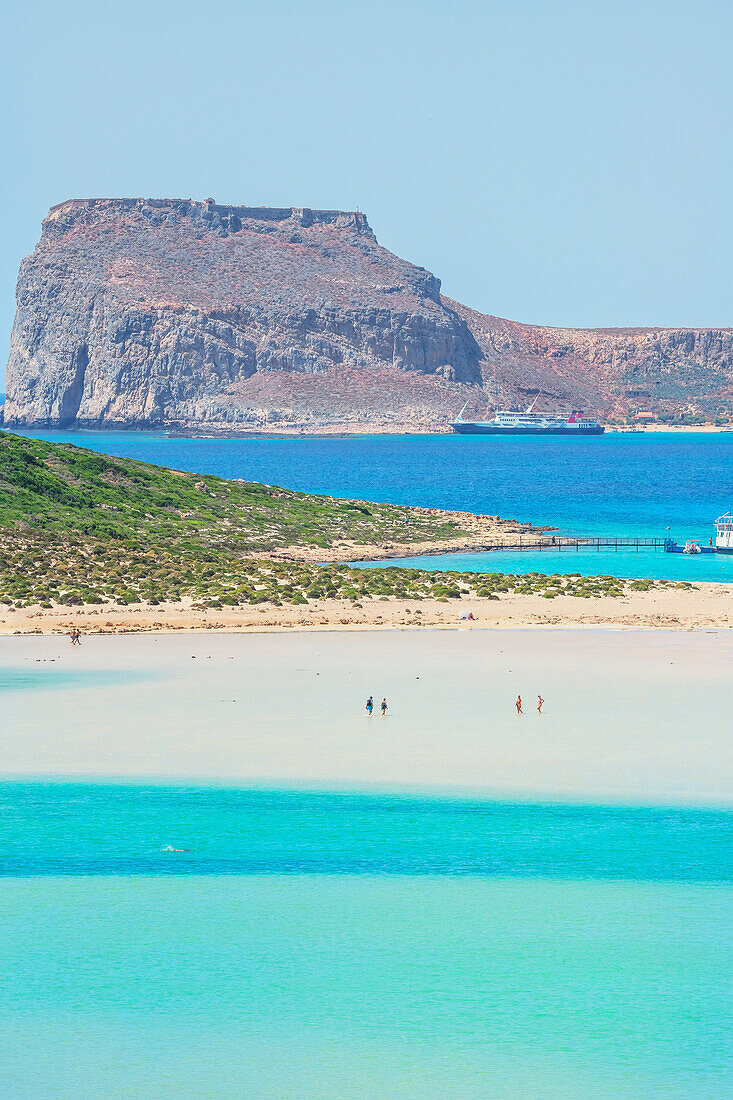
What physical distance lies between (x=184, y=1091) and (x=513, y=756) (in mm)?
14734

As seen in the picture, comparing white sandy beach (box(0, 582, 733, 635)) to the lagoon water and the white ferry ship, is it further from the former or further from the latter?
the white ferry ship

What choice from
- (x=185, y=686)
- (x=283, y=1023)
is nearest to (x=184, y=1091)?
(x=283, y=1023)

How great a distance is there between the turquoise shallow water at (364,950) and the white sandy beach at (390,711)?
81.6 inches

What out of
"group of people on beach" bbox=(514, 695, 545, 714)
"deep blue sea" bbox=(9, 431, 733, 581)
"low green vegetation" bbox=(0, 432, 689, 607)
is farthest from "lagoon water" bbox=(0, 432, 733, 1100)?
"deep blue sea" bbox=(9, 431, 733, 581)

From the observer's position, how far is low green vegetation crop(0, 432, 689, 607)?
52.6 meters

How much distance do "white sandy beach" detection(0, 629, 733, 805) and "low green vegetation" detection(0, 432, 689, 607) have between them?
7370 millimetres

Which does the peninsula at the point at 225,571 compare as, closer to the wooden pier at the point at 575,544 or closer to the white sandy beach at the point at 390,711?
the wooden pier at the point at 575,544

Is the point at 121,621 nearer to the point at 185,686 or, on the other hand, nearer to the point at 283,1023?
the point at 185,686

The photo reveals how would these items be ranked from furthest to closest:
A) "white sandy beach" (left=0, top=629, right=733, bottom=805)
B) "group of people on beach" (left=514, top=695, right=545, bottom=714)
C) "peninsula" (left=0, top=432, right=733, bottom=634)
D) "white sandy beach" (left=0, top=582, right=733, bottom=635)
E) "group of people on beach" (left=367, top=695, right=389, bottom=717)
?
"peninsula" (left=0, top=432, right=733, bottom=634), "white sandy beach" (left=0, top=582, right=733, bottom=635), "group of people on beach" (left=514, top=695, right=545, bottom=714), "group of people on beach" (left=367, top=695, right=389, bottom=717), "white sandy beach" (left=0, top=629, right=733, bottom=805)

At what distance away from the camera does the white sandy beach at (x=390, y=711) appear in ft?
90.5

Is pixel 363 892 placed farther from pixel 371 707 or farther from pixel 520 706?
pixel 520 706

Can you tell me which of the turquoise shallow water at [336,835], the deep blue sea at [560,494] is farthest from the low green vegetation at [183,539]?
the turquoise shallow water at [336,835]

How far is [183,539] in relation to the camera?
65562 mm

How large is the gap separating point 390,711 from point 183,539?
3405 cm
